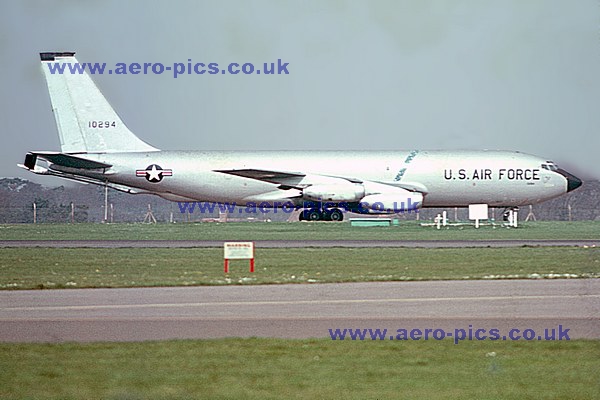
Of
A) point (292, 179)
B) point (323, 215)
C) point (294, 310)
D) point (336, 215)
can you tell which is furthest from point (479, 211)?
point (294, 310)

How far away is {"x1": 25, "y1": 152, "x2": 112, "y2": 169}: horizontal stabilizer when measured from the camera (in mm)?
55750

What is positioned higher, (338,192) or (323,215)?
(338,192)

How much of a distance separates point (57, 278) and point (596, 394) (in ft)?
58.4

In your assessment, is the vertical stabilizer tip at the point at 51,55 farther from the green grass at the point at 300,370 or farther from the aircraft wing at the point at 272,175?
the green grass at the point at 300,370

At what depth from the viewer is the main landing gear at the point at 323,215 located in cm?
5909

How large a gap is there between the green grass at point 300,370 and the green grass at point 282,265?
10.5 metres

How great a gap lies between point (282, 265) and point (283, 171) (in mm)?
28528

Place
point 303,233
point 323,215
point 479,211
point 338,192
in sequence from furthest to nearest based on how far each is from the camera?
point 323,215
point 479,211
point 338,192
point 303,233

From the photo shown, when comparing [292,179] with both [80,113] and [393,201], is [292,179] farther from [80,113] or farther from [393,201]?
[80,113]

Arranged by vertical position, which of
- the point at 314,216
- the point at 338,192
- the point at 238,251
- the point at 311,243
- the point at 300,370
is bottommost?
the point at 300,370

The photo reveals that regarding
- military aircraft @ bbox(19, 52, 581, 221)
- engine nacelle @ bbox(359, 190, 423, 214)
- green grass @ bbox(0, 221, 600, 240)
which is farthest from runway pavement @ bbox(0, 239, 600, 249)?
military aircraft @ bbox(19, 52, 581, 221)

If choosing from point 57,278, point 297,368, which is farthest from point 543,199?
point 297,368

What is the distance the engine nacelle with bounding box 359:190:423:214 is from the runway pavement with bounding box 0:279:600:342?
1282 inches

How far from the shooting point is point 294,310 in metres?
18.0
